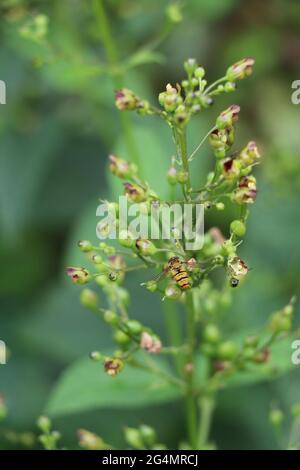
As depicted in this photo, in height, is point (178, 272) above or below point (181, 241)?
below

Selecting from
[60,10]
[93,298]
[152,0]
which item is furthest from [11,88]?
[93,298]

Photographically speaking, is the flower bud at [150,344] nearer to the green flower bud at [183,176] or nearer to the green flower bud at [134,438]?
the green flower bud at [134,438]

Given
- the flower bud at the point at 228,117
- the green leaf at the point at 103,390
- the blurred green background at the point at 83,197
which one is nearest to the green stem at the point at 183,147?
the flower bud at the point at 228,117

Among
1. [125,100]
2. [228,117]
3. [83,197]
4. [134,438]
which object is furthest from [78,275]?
[83,197]

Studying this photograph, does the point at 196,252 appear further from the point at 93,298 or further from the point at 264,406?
the point at 264,406

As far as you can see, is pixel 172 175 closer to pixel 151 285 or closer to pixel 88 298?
pixel 151 285

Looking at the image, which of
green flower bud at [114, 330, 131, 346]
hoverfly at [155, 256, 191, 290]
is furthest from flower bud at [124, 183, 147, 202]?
green flower bud at [114, 330, 131, 346]
